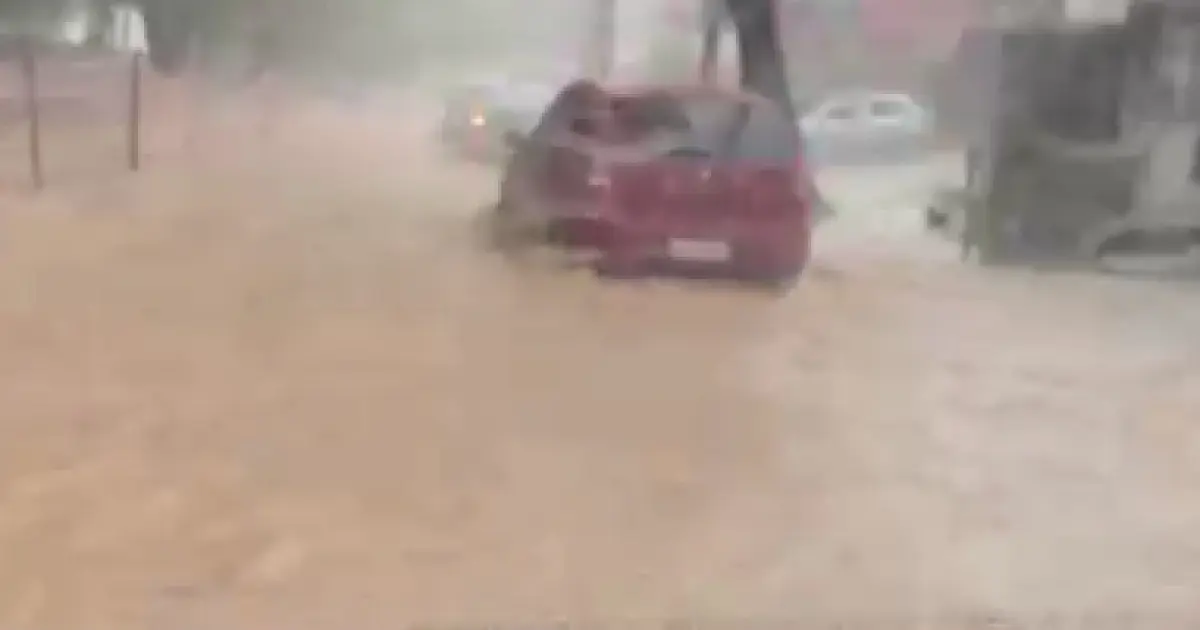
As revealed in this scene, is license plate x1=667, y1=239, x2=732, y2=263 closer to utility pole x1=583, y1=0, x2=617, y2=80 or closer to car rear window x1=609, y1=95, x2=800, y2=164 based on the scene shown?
car rear window x1=609, y1=95, x2=800, y2=164

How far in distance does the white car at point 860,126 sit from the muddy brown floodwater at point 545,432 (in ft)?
0.54

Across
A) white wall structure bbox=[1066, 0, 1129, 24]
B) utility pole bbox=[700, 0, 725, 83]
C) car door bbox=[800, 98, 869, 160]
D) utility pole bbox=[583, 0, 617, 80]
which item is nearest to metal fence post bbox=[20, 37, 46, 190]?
utility pole bbox=[583, 0, 617, 80]

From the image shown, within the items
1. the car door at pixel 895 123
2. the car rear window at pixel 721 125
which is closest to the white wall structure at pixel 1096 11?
the car door at pixel 895 123

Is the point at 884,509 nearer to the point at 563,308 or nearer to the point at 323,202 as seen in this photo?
the point at 563,308

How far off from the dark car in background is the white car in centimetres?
26

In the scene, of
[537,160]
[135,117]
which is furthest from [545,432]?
[135,117]

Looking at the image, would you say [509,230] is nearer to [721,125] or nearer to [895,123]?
[721,125]

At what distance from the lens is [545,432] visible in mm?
785

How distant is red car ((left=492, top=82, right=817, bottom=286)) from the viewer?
44.4 inches

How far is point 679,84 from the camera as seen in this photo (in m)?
1.25

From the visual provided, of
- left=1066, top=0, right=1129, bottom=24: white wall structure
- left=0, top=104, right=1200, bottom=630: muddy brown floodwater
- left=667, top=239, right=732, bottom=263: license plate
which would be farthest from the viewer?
A: left=1066, top=0, right=1129, bottom=24: white wall structure

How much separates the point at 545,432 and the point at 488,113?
627mm

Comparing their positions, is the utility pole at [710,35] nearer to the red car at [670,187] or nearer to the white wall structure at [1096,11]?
the red car at [670,187]

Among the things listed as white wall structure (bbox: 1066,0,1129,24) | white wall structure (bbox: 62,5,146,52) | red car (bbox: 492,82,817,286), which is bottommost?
red car (bbox: 492,82,817,286)
